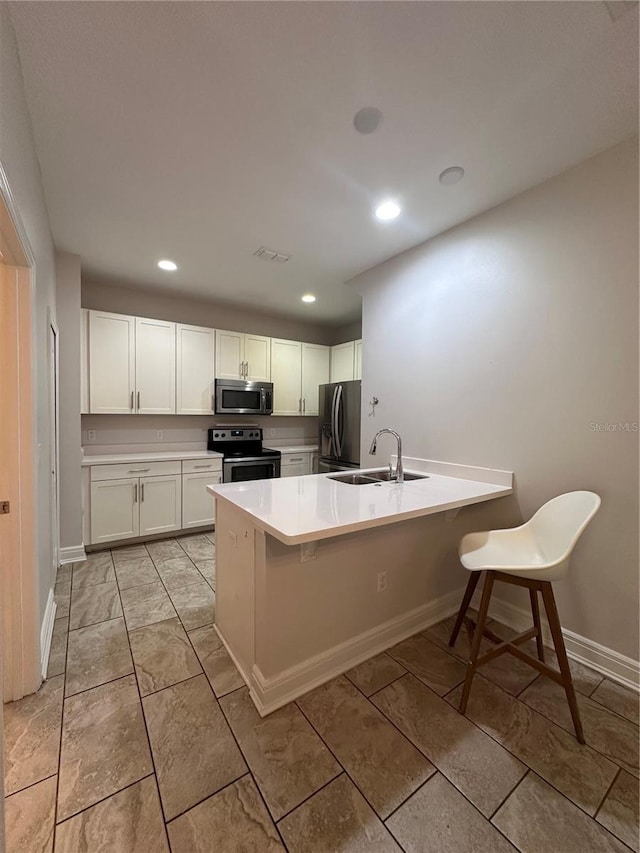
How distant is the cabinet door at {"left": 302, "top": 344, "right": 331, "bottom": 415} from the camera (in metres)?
4.74

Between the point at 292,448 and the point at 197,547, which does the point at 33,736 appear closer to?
the point at 197,547

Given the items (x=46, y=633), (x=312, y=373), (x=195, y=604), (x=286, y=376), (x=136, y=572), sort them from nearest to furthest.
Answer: (x=46, y=633), (x=195, y=604), (x=136, y=572), (x=286, y=376), (x=312, y=373)

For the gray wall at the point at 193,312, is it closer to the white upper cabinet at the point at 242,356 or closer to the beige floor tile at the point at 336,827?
the white upper cabinet at the point at 242,356

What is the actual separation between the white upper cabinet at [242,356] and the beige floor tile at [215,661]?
278 cm

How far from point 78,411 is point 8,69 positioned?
2.35 meters

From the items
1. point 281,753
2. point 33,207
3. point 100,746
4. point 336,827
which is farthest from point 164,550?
point 33,207

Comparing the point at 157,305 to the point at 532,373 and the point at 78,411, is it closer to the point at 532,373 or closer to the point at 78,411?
the point at 78,411

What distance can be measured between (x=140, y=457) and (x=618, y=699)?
3.85m

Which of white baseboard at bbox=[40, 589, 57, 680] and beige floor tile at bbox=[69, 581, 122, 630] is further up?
white baseboard at bbox=[40, 589, 57, 680]

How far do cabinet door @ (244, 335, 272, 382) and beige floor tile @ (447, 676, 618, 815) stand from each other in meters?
3.64

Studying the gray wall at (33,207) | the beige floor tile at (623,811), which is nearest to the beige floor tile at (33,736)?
the gray wall at (33,207)

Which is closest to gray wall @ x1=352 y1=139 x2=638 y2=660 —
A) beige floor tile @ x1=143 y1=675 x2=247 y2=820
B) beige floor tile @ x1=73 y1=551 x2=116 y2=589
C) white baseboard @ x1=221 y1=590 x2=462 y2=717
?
white baseboard @ x1=221 y1=590 x2=462 y2=717

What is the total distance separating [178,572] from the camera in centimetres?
286

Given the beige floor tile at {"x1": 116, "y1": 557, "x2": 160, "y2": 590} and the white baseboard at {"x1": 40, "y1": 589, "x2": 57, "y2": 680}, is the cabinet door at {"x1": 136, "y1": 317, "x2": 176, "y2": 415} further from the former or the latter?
the white baseboard at {"x1": 40, "y1": 589, "x2": 57, "y2": 680}
